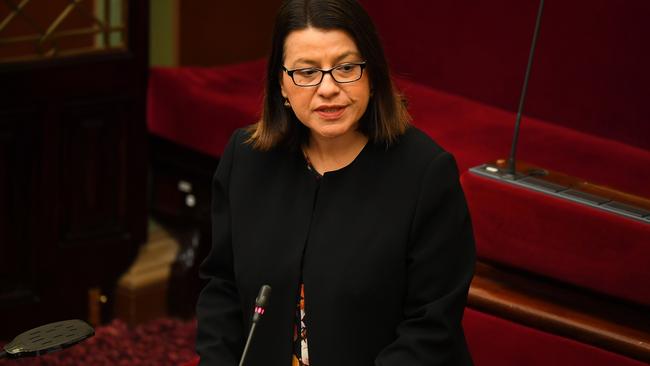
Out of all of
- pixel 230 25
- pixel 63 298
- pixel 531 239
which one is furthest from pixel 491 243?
pixel 230 25

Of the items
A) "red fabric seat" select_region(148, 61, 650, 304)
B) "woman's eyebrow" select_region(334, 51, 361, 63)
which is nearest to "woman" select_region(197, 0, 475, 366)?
"woman's eyebrow" select_region(334, 51, 361, 63)

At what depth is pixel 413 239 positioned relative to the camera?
1.88m

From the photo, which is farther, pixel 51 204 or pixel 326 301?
pixel 51 204

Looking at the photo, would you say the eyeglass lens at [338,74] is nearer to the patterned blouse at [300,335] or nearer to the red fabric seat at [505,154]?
the patterned blouse at [300,335]

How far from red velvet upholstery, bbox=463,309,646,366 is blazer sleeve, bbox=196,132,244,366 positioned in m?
0.77

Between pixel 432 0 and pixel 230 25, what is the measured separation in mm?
1071

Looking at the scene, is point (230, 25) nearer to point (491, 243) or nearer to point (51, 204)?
point (51, 204)

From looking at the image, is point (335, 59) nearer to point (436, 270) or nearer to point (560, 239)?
point (436, 270)

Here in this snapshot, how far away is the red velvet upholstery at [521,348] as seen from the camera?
244 centimetres

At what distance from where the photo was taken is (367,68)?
6.04ft

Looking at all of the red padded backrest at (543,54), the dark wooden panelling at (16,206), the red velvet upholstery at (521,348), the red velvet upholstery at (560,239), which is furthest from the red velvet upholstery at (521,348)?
Result: the dark wooden panelling at (16,206)

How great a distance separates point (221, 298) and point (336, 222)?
29 cm

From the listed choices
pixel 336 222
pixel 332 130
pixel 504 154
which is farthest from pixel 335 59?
pixel 504 154

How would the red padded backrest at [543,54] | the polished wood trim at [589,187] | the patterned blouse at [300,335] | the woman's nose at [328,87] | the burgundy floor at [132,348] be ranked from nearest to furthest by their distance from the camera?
the woman's nose at [328,87] → the patterned blouse at [300,335] → the polished wood trim at [589,187] → the red padded backrest at [543,54] → the burgundy floor at [132,348]
